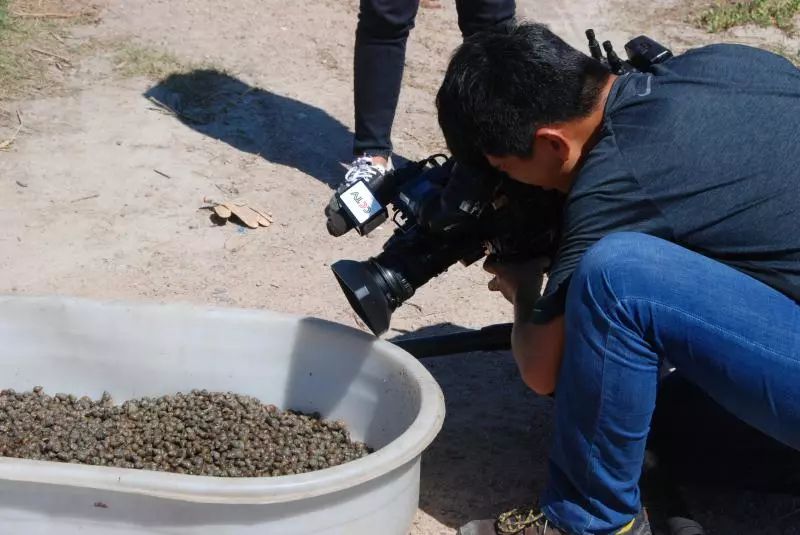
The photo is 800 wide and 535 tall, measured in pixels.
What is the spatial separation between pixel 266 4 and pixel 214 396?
2.80 meters

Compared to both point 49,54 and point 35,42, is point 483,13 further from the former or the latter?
point 35,42

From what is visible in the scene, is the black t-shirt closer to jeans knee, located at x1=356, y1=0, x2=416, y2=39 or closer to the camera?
the camera

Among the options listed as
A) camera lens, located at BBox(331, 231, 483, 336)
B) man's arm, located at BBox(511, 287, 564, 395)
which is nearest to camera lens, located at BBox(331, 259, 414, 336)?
camera lens, located at BBox(331, 231, 483, 336)

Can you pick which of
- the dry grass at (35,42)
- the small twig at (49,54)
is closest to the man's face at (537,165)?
the dry grass at (35,42)

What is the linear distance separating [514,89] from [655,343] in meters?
0.46

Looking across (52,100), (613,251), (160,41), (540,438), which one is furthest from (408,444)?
(160,41)

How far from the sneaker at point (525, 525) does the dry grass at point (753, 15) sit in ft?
11.1

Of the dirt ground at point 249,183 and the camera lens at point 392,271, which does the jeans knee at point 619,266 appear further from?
the dirt ground at point 249,183

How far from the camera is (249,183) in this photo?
3.46 metres

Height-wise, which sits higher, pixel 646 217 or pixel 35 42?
pixel 646 217

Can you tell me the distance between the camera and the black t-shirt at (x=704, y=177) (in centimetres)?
171

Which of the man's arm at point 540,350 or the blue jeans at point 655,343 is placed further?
the man's arm at point 540,350

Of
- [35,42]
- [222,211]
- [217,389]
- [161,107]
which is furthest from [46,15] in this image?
[217,389]

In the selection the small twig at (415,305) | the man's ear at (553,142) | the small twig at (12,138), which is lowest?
the small twig at (12,138)
